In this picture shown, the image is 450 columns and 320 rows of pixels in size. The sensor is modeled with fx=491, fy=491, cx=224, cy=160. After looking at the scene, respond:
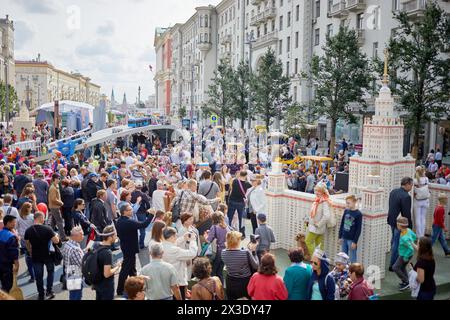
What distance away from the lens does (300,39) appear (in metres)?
46.2

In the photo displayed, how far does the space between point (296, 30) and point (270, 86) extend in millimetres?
9566

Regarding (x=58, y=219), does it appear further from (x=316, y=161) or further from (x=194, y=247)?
(x=316, y=161)

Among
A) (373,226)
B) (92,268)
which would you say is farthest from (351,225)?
(92,268)

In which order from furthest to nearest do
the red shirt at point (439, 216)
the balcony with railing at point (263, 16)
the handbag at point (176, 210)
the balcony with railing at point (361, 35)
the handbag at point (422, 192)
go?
the balcony with railing at point (263, 16) → the balcony with railing at point (361, 35) → the handbag at point (422, 192) → the red shirt at point (439, 216) → the handbag at point (176, 210)

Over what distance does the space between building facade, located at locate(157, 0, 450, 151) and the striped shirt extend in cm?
2189

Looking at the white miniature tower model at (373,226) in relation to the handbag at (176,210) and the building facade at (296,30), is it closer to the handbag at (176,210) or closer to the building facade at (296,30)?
the handbag at (176,210)

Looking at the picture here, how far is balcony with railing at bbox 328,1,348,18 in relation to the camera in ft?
125

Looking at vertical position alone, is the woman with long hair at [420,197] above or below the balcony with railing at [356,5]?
below

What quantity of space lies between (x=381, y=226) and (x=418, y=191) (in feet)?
7.20

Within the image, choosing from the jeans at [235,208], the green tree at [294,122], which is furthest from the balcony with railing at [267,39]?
the jeans at [235,208]

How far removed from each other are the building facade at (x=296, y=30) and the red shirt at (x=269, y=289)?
74.1 feet

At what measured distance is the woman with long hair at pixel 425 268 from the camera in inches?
271
